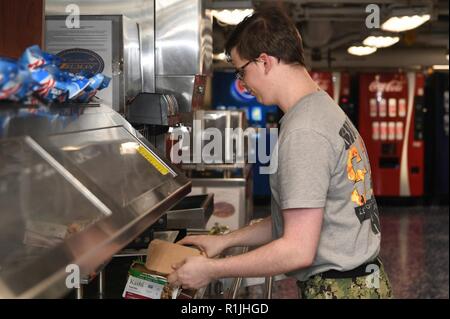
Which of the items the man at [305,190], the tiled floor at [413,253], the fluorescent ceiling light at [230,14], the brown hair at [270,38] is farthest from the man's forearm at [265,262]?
the fluorescent ceiling light at [230,14]

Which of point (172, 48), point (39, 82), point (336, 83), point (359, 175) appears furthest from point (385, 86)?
point (39, 82)

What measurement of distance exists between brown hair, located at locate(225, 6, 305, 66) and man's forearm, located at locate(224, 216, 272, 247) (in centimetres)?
67

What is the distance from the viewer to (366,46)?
8.74 metres

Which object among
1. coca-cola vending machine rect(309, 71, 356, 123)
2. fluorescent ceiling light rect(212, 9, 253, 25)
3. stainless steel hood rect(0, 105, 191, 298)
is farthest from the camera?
coca-cola vending machine rect(309, 71, 356, 123)

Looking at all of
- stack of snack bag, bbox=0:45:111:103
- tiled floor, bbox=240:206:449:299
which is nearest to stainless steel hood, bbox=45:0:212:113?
stack of snack bag, bbox=0:45:111:103

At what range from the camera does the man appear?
1.77 metres

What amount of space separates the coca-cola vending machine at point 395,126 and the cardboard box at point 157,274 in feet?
29.9

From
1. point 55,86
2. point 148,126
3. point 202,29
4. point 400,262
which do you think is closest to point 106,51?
point 148,126

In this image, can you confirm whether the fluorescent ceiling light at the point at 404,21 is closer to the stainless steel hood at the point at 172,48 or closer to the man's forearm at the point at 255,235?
the stainless steel hood at the point at 172,48

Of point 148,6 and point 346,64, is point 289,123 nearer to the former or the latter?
point 148,6

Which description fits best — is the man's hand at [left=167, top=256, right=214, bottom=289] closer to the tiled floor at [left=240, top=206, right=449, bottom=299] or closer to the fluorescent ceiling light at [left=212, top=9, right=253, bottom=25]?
the tiled floor at [left=240, top=206, right=449, bottom=299]

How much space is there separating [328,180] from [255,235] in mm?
614

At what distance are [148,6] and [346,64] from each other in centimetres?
952
